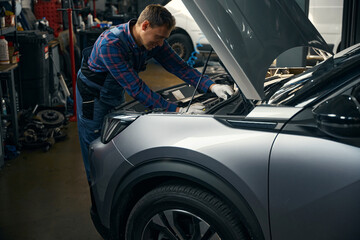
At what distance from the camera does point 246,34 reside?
85.2 inches

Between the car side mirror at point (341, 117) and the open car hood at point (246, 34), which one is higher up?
the open car hood at point (246, 34)

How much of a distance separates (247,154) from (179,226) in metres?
0.53

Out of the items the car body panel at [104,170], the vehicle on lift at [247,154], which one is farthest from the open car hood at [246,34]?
the car body panel at [104,170]

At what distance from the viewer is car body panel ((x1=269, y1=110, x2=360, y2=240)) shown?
5.81ft

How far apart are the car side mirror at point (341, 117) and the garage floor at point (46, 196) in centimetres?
187

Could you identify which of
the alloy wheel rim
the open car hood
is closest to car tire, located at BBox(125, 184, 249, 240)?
the alloy wheel rim

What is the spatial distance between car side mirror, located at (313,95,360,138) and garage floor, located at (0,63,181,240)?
187 cm

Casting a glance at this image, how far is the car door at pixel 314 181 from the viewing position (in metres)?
1.76

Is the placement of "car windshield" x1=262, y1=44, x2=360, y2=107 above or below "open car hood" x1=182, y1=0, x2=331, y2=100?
below

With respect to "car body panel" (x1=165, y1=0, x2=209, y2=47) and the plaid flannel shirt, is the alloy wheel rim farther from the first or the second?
"car body panel" (x1=165, y1=0, x2=209, y2=47)

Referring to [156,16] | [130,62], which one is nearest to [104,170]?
[130,62]

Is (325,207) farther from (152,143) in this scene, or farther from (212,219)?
(152,143)

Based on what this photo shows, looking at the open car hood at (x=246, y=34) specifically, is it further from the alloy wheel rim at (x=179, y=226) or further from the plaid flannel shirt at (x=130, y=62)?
the plaid flannel shirt at (x=130, y=62)

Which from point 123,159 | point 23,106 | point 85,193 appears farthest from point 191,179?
point 23,106
